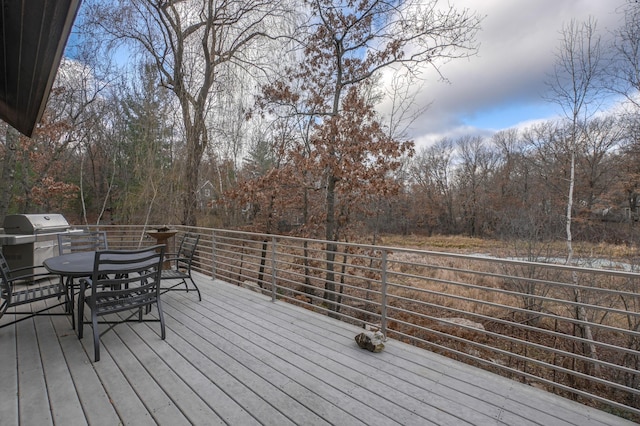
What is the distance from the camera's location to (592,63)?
5.95 metres

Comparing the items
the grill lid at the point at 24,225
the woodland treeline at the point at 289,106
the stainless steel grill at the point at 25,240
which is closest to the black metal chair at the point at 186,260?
the stainless steel grill at the point at 25,240

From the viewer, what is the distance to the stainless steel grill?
4.01m

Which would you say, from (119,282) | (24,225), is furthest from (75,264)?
(24,225)

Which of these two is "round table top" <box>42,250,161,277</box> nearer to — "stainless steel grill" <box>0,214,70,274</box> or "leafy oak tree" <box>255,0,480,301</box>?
"stainless steel grill" <box>0,214,70,274</box>

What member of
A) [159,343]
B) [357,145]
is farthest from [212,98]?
[159,343]

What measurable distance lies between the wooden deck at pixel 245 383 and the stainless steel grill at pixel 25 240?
6.00ft

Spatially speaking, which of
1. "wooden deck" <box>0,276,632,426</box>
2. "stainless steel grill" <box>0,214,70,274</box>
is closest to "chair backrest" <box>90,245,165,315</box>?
"wooden deck" <box>0,276,632,426</box>

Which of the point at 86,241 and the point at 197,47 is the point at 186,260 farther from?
the point at 197,47

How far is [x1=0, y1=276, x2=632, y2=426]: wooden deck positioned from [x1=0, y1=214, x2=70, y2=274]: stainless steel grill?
6.00 feet

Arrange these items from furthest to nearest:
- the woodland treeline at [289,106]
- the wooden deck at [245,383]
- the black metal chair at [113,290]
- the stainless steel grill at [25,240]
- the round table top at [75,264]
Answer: the woodland treeline at [289,106], the stainless steel grill at [25,240], the round table top at [75,264], the black metal chair at [113,290], the wooden deck at [245,383]

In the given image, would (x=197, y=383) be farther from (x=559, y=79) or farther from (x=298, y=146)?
(x=559, y=79)

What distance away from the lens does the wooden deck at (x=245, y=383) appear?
5.40ft

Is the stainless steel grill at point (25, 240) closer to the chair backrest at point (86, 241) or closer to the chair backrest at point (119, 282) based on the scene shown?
the chair backrest at point (86, 241)

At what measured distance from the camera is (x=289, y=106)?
765 centimetres
